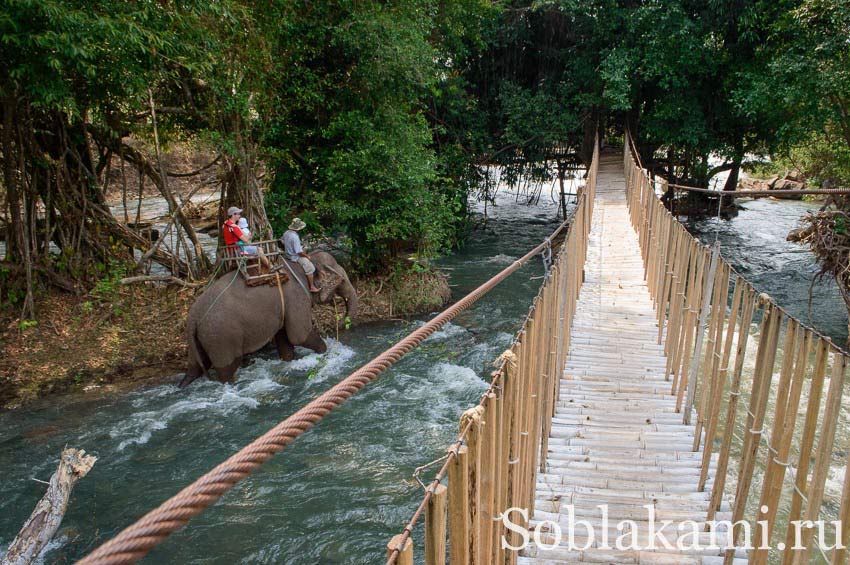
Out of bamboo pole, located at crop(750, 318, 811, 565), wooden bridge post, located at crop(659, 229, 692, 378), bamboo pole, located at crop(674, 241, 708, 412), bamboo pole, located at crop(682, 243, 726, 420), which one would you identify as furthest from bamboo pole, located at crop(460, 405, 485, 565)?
wooden bridge post, located at crop(659, 229, 692, 378)

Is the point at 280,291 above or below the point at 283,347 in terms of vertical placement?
above

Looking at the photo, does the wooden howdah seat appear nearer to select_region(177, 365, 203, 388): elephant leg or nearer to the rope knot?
select_region(177, 365, 203, 388): elephant leg

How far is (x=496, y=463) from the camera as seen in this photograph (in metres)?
2.22

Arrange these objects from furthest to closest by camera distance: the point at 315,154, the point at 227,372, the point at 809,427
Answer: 1. the point at 315,154
2. the point at 227,372
3. the point at 809,427

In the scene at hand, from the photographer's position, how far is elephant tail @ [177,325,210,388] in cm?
796

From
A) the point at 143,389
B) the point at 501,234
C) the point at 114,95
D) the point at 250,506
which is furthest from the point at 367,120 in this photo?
the point at 501,234

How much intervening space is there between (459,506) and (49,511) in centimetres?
392

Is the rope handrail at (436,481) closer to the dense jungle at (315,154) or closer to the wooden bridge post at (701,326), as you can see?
the wooden bridge post at (701,326)

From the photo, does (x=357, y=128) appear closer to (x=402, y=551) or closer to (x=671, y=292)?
(x=671, y=292)

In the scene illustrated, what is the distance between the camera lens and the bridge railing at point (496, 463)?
5.11 ft

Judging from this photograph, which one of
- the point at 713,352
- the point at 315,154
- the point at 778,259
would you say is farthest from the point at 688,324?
the point at 778,259

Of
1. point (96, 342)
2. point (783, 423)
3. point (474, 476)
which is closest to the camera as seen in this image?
point (474, 476)

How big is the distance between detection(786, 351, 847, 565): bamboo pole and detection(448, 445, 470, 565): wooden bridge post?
1361mm

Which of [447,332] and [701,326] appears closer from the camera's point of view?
[701,326]
